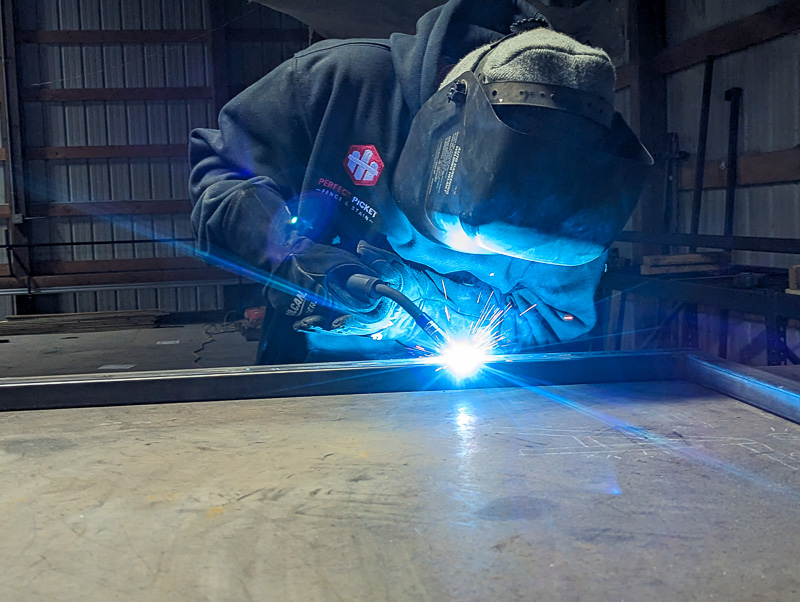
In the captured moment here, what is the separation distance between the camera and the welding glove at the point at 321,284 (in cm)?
180

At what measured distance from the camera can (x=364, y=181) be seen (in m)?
2.16

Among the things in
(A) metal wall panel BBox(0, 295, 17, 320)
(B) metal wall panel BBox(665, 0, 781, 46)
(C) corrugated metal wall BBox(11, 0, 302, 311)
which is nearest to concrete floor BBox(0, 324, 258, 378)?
(A) metal wall panel BBox(0, 295, 17, 320)

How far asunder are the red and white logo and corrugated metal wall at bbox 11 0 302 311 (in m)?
6.50

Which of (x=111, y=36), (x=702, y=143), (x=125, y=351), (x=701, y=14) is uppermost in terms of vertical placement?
(x=111, y=36)

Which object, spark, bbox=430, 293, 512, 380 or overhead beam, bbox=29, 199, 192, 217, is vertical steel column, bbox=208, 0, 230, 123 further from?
spark, bbox=430, 293, 512, 380

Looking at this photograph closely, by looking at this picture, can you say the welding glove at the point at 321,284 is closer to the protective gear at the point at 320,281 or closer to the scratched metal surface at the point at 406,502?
the protective gear at the point at 320,281

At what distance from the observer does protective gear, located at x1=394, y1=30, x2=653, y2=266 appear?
1.32 meters

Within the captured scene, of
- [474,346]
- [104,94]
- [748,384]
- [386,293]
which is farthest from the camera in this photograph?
[104,94]

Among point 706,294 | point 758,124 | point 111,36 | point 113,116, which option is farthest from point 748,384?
point 111,36

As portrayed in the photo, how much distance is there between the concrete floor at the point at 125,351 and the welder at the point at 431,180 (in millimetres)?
2725

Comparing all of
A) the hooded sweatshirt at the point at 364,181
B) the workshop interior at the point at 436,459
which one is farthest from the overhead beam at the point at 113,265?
the hooded sweatshirt at the point at 364,181

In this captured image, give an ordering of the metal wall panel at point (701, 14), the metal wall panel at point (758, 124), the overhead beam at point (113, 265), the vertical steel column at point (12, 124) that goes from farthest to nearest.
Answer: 1. the overhead beam at point (113, 265)
2. the vertical steel column at point (12, 124)
3. the metal wall panel at point (701, 14)
4. the metal wall panel at point (758, 124)

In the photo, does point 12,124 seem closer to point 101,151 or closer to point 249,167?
point 101,151

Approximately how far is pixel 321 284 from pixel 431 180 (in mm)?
434
